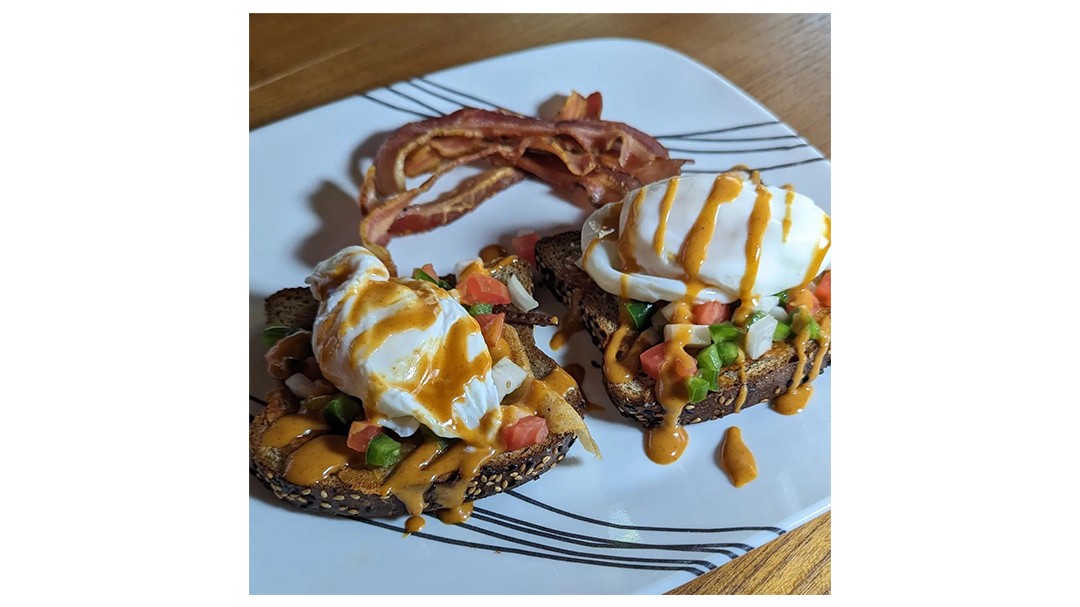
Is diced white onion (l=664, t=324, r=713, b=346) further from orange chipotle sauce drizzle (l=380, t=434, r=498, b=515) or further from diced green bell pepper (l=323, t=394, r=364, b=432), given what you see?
diced green bell pepper (l=323, t=394, r=364, b=432)

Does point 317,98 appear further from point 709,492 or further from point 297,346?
point 709,492

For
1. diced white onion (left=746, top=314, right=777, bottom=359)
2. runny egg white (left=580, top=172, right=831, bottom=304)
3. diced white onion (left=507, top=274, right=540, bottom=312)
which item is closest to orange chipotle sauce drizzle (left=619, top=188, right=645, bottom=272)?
runny egg white (left=580, top=172, right=831, bottom=304)

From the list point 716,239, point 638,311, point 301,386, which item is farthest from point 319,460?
point 716,239

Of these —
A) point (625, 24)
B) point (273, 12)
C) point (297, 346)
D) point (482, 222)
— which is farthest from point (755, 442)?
point (273, 12)

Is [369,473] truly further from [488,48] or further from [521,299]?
[488,48]

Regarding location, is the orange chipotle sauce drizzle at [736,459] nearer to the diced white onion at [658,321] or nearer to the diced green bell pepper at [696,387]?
the diced green bell pepper at [696,387]

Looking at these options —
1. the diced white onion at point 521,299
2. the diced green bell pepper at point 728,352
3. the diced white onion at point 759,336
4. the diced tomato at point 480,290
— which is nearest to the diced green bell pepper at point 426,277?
the diced tomato at point 480,290

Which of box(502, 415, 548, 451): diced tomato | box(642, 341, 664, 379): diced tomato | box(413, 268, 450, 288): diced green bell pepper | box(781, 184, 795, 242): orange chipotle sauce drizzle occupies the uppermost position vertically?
box(781, 184, 795, 242): orange chipotle sauce drizzle
